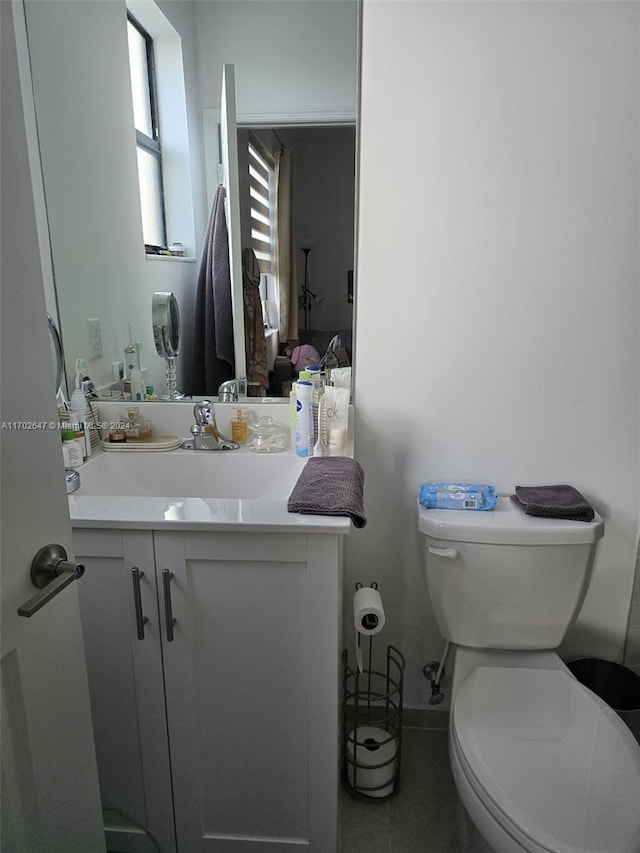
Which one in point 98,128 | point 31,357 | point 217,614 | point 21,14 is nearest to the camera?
point 31,357

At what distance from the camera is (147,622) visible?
116cm

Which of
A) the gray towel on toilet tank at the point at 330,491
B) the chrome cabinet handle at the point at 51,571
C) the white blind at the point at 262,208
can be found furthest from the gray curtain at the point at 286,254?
the chrome cabinet handle at the point at 51,571

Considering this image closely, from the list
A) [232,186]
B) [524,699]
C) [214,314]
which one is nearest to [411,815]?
[524,699]

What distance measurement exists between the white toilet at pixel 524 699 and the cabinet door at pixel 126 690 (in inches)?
25.4

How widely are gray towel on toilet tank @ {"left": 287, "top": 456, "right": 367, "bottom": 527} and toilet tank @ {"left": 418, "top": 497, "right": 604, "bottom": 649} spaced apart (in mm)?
295

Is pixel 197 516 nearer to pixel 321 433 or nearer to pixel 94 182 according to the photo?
pixel 321 433

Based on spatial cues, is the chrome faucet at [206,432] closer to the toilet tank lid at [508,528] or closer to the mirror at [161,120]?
the mirror at [161,120]

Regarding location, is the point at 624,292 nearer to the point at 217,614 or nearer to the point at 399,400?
the point at 399,400

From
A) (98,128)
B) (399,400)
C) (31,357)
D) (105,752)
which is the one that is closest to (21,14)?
(98,128)

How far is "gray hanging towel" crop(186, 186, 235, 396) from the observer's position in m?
1.52

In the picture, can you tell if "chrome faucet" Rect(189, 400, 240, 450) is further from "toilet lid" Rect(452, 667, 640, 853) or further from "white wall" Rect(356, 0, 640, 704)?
"toilet lid" Rect(452, 667, 640, 853)

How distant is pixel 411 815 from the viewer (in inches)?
59.1

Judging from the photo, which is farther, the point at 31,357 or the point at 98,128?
the point at 98,128

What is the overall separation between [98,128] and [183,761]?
157 cm
